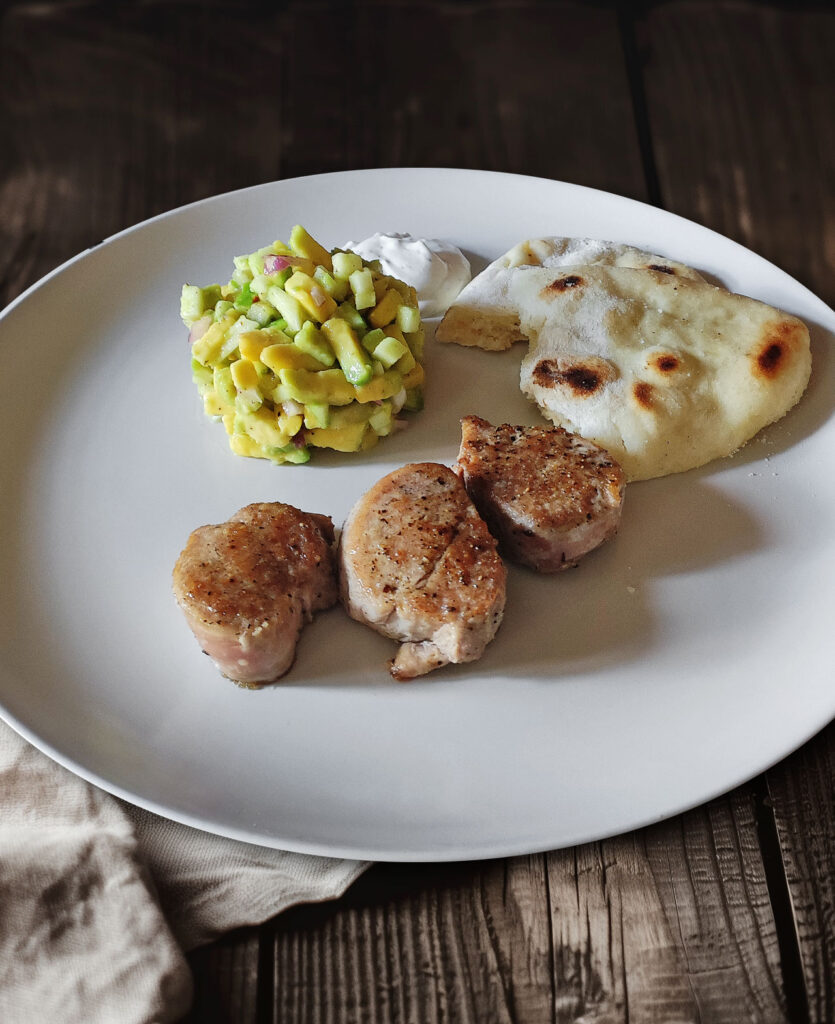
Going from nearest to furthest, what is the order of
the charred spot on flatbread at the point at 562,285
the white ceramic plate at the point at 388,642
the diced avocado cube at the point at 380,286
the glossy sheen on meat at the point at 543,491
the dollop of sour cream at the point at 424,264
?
1. the white ceramic plate at the point at 388,642
2. the glossy sheen on meat at the point at 543,491
3. the diced avocado cube at the point at 380,286
4. the charred spot on flatbread at the point at 562,285
5. the dollop of sour cream at the point at 424,264

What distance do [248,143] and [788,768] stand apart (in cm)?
350

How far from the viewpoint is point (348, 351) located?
10.0 feet

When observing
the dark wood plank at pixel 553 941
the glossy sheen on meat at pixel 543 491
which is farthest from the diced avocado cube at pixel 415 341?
the dark wood plank at pixel 553 941

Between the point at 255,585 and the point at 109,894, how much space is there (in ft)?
2.51

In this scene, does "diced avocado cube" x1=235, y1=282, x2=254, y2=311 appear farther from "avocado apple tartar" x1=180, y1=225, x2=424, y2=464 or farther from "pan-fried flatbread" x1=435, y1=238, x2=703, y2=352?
"pan-fried flatbread" x1=435, y1=238, x2=703, y2=352

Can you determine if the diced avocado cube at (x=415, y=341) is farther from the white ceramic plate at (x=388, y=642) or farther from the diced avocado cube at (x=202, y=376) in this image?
the diced avocado cube at (x=202, y=376)

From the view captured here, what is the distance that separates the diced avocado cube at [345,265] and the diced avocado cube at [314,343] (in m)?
0.22

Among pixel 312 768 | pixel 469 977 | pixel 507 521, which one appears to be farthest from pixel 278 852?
pixel 507 521

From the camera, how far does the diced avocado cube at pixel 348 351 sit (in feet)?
9.97

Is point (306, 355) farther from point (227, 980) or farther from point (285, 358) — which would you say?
point (227, 980)

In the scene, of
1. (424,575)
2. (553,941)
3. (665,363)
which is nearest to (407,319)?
(665,363)

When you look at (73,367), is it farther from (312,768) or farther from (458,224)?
(312,768)

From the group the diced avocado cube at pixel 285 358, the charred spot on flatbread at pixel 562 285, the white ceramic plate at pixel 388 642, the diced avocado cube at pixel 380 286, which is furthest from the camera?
the charred spot on flatbread at pixel 562 285

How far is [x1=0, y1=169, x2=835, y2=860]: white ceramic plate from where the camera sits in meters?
2.42
